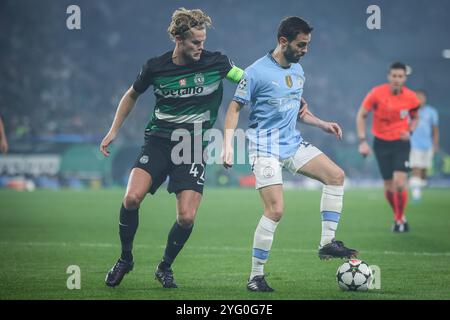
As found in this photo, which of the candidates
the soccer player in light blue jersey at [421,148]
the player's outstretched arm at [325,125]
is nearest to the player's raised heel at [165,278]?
the player's outstretched arm at [325,125]

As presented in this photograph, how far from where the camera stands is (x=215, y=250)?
1084cm

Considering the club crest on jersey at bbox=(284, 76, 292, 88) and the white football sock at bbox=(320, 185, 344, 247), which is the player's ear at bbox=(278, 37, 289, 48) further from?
the white football sock at bbox=(320, 185, 344, 247)

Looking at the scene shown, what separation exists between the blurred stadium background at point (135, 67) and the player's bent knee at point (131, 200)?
18.8 metres

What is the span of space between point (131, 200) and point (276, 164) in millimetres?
1321

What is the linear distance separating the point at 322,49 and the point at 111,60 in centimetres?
879

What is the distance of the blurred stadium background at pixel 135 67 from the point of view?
27516mm

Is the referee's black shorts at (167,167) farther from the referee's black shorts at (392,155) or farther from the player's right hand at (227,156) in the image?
the referee's black shorts at (392,155)

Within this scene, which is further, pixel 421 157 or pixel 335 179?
pixel 421 157

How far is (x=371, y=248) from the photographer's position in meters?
11.0

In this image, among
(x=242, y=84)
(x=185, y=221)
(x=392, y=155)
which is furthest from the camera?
(x=392, y=155)

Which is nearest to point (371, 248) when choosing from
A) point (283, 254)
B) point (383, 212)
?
point (283, 254)

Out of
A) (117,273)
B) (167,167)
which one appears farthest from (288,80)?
(117,273)

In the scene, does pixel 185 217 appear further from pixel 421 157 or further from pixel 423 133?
pixel 423 133

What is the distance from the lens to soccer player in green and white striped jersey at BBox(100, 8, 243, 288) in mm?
7625
